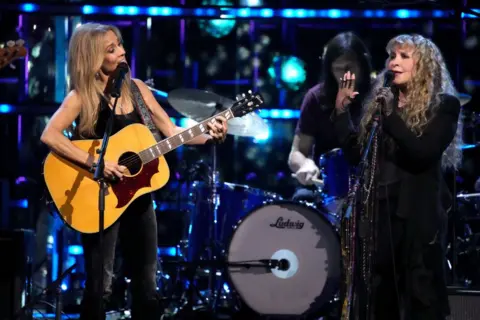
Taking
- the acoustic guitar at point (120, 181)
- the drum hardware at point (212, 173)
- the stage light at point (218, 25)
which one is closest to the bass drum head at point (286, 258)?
the drum hardware at point (212, 173)

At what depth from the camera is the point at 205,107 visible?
7352mm

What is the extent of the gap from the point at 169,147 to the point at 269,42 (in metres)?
5.26

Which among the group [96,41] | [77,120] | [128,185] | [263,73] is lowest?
[128,185]

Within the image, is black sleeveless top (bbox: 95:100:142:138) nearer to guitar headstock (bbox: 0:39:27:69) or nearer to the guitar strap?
the guitar strap

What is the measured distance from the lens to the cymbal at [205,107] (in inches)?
288

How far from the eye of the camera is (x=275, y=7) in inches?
392

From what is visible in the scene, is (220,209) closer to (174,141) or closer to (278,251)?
(278,251)

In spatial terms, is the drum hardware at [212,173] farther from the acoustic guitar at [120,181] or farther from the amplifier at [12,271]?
the acoustic guitar at [120,181]

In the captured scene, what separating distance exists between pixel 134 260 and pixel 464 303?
210 cm

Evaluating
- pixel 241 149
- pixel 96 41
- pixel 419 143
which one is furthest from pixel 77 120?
pixel 241 149

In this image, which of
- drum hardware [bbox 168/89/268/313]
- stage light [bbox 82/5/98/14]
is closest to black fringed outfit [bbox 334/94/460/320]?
drum hardware [bbox 168/89/268/313]

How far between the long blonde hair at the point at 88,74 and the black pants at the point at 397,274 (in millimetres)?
1766

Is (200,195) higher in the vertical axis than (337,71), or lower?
lower

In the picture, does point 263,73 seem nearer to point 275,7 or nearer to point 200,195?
point 275,7
